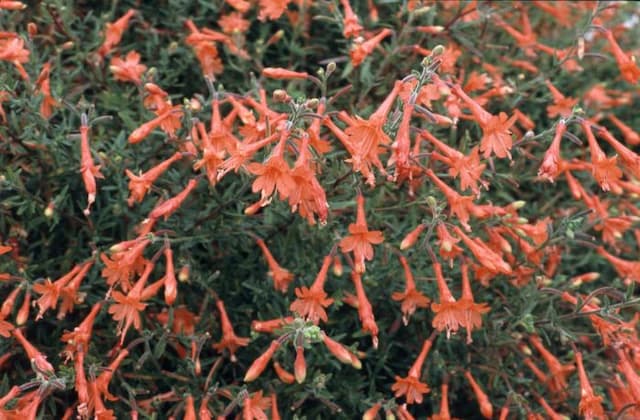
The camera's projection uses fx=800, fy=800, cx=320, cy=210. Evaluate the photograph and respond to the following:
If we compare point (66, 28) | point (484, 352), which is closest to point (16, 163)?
point (66, 28)

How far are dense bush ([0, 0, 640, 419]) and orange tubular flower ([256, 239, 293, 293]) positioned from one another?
2 cm

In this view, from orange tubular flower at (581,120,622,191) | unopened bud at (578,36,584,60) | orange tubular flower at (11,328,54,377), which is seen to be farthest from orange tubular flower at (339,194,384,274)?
unopened bud at (578,36,584,60)

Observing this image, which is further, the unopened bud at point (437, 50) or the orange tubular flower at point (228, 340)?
the orange tubular flower at point (228, 340)

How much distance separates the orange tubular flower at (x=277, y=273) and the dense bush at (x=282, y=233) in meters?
0.02

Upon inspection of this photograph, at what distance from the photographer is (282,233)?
3584mm

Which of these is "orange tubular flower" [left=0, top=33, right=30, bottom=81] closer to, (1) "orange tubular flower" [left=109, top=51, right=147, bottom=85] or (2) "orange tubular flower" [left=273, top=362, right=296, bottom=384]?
(1) "orange tubular flower" [left=109, top=51, right=147, bottom=85]

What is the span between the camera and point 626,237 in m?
4.70

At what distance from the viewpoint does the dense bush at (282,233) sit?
3.11 meters

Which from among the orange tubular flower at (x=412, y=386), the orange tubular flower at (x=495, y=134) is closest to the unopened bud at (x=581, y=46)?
the orange tubular flower at (x=495, y=134)

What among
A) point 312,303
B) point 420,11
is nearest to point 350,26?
point 420,11

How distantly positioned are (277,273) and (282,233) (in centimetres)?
28

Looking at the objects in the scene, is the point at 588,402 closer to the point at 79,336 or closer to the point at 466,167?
the point at 466,167

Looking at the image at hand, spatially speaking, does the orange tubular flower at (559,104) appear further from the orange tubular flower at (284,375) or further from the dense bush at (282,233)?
the orange tubular flower at (284,375)

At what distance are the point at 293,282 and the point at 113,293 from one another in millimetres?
850
